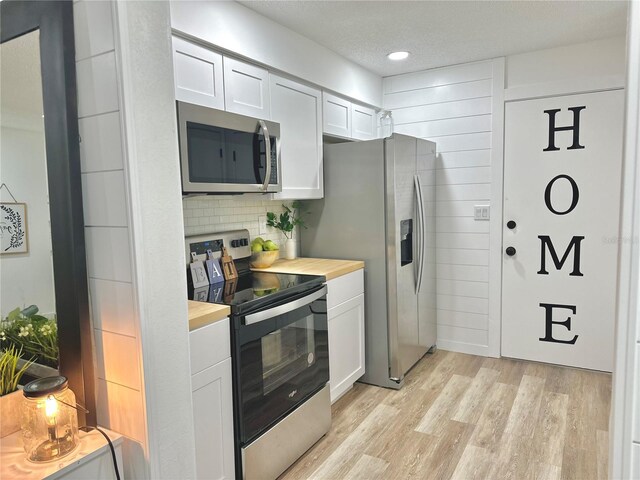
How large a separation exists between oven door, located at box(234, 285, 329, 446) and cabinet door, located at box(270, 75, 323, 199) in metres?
0.73

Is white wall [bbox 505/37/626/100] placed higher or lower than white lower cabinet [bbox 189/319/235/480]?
higher

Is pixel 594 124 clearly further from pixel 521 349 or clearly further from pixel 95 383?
pixel 95 383

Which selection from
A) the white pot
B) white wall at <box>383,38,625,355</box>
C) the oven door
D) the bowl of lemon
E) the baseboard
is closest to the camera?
the oven door

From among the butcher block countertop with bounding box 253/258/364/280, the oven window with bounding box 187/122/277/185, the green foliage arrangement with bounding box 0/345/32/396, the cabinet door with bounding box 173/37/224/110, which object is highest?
the cabinet door with bounding box 173/37/224/110

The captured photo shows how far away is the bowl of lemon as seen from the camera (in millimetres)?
2801

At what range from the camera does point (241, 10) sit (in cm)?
231

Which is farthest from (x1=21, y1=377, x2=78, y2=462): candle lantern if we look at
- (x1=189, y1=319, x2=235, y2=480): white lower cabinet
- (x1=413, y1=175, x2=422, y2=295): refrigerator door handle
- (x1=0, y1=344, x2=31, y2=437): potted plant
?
(x1=413, y1=175, x2=422, y2=295): refrigerator door handle

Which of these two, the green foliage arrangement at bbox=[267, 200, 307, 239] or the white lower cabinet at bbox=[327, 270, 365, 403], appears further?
the green foliage arrangement at bbox=[267, 200, 307, 239]

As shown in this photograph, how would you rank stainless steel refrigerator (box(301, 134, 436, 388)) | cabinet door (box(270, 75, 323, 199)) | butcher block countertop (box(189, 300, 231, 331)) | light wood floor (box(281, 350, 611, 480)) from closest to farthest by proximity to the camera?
1. butcher block countertop (box(189, 300, 231, 331))
2. light wood floor (box(281, 350, 611, 480))
3. cabinet door (box(270, 75, 323, 199))
4. stainless steel refrigerator (box(301, 134, 436, 388))

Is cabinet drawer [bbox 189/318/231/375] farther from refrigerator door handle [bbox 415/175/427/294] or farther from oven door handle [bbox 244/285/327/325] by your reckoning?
refrigerator door handle [bbox 415/175/427/294]

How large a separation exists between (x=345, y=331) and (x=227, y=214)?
1.04m

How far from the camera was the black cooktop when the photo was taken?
195cm

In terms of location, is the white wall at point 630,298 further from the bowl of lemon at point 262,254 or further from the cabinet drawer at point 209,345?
the bowl of lemon at point 262,254

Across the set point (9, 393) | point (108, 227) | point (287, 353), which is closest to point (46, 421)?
point (9, 393)
